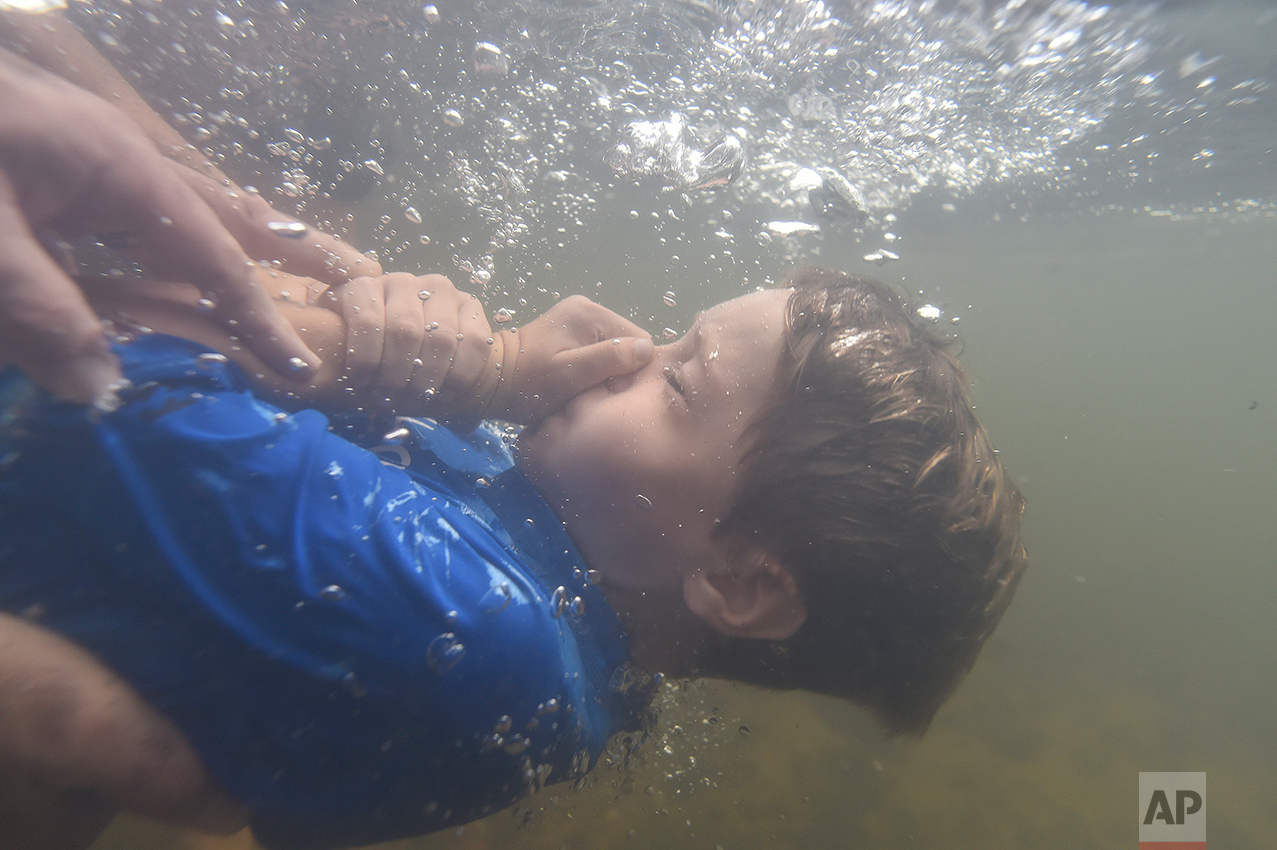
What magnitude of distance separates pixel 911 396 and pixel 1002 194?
Answer: 11.5 meters

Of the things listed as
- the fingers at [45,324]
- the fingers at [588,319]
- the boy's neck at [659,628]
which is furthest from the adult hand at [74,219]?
the boy's neck at [659,628]

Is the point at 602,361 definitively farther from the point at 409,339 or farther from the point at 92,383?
the point at 92,383

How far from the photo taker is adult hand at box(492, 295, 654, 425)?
4.68 feet

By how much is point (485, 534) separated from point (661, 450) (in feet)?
1.64

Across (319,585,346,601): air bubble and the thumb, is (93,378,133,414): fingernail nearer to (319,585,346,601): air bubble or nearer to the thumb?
(319,585,346,601): air bubble

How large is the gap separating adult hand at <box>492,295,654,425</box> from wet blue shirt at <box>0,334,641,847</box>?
0.36m

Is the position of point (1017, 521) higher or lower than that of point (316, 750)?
lower

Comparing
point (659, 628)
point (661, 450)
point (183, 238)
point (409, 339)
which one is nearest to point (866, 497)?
point (661, 450)

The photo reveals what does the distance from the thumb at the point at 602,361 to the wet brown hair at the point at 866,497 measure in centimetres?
39

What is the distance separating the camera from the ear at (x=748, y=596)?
150cm

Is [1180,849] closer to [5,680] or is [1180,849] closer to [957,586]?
[957,586]

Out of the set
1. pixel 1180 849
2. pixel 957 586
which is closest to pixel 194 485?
pixel 957 586

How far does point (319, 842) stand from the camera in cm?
124

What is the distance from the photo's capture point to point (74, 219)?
0.75m
